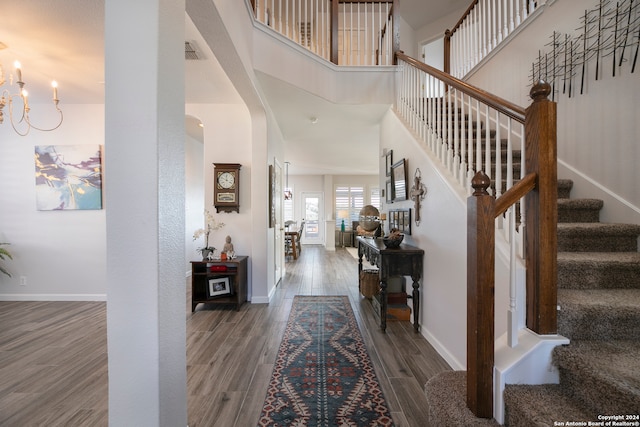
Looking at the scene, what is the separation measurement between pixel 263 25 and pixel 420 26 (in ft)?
16.5

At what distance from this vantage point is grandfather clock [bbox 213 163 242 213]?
3693 mm

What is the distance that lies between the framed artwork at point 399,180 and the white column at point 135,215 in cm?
261

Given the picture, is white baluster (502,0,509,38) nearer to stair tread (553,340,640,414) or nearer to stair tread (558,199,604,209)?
stair tread (558,199,604,209)

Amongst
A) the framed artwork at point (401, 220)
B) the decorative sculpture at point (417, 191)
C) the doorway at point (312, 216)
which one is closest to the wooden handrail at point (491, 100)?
the decorative sculpture at point (417, 191)

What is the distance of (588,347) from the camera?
121 centimetres

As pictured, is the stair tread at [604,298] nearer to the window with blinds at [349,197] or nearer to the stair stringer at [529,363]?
the stair stringer at [529,363]

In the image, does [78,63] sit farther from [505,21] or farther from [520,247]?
[505,21]

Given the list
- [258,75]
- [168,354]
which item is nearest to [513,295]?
[168,354]

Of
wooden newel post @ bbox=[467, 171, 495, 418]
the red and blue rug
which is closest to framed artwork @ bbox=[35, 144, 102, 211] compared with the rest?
the red and blue rug

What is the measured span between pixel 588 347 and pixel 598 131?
6.33ft

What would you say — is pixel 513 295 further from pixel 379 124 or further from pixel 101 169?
pixel 101 169

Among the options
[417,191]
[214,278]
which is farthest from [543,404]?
[214,278]

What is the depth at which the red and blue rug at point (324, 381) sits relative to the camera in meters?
1.57

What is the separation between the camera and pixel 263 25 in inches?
111
